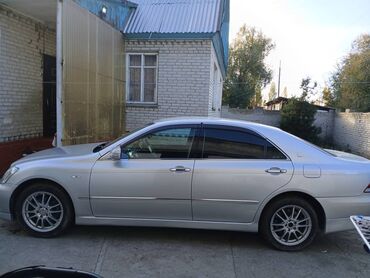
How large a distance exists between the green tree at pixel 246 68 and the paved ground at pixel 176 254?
3631cm

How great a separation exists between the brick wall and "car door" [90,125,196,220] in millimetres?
6503

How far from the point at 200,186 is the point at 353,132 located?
50.3 feet

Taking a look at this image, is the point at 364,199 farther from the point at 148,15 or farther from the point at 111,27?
the point at 148,15

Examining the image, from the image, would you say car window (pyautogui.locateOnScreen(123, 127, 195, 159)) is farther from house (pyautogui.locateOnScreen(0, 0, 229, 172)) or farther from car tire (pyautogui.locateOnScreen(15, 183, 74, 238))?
house (pyautogui.locateOnScreen(0, 0, 229, 172))

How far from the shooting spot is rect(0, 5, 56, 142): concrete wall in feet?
27.2

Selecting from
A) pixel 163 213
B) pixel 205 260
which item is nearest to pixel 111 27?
pixel 163 213

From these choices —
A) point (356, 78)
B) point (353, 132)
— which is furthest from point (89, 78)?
point (356, 78)

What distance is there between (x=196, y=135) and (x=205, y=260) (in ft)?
4.76

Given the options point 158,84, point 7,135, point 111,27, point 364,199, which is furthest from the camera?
point 158,84

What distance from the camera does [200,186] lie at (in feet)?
15.4

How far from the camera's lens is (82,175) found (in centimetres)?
478

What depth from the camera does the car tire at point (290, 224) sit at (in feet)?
15.4

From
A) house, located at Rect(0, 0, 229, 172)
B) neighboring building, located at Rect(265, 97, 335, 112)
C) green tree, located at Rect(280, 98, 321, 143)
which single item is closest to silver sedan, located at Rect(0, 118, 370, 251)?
house, located at Rect(0, 0, 229, 172)

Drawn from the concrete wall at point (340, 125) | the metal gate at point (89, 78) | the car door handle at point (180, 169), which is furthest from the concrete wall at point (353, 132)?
the car door handle at point (180, 169)
